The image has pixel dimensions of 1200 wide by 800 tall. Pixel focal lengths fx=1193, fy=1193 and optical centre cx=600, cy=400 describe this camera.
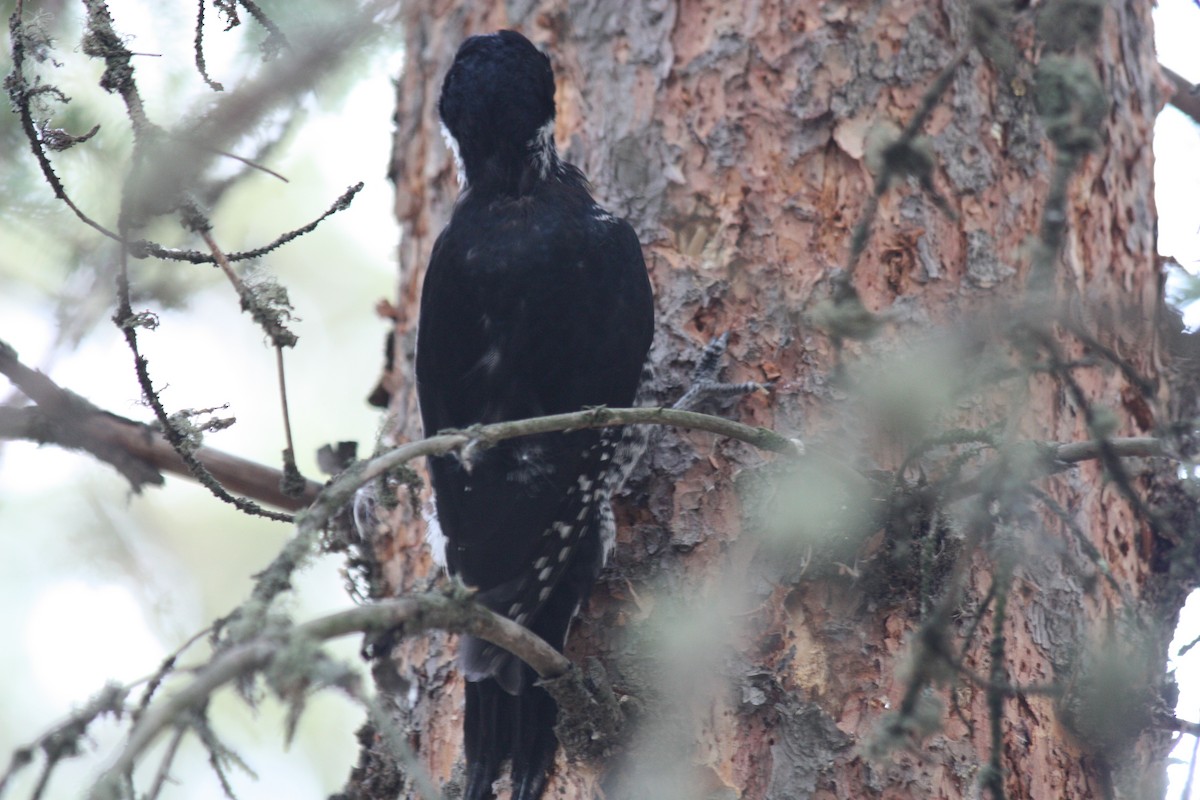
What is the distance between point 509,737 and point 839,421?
896 mm

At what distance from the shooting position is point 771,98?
104 inches

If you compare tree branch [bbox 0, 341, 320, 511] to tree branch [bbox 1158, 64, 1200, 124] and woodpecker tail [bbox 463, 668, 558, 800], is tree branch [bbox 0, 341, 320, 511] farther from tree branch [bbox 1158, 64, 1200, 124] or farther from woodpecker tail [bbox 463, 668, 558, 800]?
tree branch [bbox 1158, 64, 1200, 124]

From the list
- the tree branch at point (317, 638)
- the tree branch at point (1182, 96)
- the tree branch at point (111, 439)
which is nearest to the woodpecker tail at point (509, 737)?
the tree branch at point (317, 638)

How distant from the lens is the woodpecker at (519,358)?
95.7 inches

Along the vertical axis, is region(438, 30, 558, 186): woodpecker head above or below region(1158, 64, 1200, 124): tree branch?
below

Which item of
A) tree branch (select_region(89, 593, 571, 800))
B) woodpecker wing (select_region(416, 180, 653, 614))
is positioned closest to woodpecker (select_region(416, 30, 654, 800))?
woodpecker wing (select_region(416, 180, 653, 614))

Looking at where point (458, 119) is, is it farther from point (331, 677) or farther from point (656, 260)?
point (331, 677)

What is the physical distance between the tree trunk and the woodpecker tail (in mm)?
68

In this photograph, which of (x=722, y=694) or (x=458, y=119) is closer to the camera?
(x=722, y=694)

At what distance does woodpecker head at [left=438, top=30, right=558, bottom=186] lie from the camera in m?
2.77

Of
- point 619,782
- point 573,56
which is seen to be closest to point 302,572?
point 619,782

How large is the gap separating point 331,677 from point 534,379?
154 cm

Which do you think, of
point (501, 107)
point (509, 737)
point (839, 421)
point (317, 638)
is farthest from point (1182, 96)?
point (317, 638)

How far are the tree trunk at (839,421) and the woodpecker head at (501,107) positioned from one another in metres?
0.12
